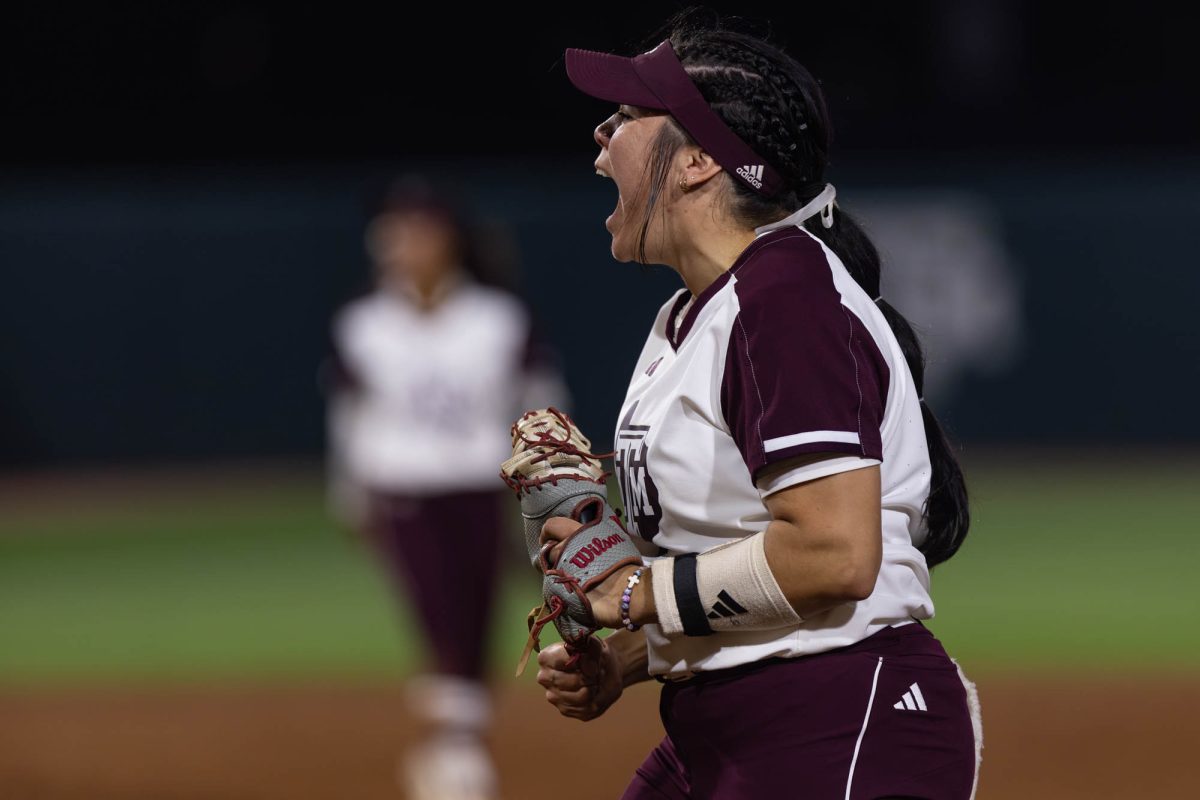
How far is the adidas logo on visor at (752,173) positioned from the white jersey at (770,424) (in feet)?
Result: 0.26

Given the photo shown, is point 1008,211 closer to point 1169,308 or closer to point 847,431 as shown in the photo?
point 1169,308

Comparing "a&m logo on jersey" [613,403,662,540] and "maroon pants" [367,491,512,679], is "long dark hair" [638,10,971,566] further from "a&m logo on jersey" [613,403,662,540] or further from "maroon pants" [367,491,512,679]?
"maroon pants" [367,491,512,679]

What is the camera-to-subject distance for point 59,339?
44.8ft

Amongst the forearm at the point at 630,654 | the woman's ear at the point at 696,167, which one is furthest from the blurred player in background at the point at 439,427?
the woman's ear at the point at 696,167

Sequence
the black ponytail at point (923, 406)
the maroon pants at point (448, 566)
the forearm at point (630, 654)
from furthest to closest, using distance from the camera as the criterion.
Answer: the maroon pants at point (448, 566)
the forearm at point (630, 654)
the black ponytail at point (923, 406)

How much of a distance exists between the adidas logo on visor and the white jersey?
8 centimetres

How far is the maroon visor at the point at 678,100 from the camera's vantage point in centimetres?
253

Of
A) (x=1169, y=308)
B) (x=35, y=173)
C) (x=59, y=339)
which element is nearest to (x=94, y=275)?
(x=59, y=339)

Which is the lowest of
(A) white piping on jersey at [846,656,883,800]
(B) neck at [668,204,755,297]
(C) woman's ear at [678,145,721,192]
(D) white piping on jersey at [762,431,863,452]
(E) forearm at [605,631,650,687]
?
(A) white piping on jersey at [846,656,883,800]

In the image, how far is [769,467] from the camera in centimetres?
231

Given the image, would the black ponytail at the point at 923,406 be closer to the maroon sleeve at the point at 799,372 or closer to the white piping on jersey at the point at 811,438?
the maroon sleeve at the point at 799,372

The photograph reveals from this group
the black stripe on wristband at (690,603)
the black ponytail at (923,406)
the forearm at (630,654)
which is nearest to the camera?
the black stripe on wristband at (690,603)

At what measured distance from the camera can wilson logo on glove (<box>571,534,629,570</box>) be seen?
2512mm

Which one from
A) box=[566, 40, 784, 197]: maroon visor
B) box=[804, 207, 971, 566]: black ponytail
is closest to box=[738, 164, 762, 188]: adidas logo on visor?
box=[566, 40, 784, 197]: maroon visor
